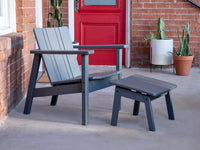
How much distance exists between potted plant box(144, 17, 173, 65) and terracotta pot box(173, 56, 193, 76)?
0.17 metres

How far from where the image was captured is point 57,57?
341 centimetres

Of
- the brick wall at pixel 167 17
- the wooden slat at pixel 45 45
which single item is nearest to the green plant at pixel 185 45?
the brick wall at pixel 167 17

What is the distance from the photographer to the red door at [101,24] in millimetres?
5785

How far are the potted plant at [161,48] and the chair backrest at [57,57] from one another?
2016mm

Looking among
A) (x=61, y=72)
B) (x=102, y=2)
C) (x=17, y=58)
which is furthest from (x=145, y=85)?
(x=102, y=2)

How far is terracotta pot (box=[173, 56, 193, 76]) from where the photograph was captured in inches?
204

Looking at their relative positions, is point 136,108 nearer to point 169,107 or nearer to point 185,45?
point 169,107

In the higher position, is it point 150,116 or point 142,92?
point 142,92

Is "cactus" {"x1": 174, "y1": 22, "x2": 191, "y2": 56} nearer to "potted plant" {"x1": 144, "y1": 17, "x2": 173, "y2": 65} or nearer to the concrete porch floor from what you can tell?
"potted plant" {"x1": 144, "y1": 17, "x2": 173, "y2": 65}

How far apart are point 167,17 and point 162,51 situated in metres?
0.67

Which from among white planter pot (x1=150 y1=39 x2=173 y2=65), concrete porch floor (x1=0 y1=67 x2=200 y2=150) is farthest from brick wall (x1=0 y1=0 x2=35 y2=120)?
white planter pot (x1=150 y1=39 x2=173 y2=65)

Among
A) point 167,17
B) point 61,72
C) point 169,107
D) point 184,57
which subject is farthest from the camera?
→ point 167,17

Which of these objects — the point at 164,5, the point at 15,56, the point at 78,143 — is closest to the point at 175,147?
the point at 78,143

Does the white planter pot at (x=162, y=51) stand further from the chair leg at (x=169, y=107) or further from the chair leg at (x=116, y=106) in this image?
the chair leg at (x=116, y=106)
